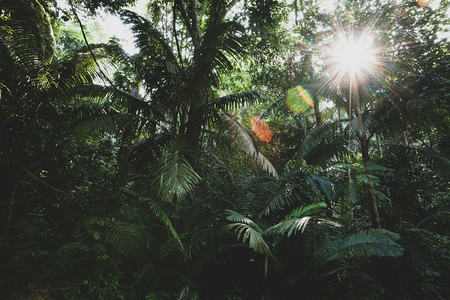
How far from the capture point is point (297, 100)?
24.0 ft

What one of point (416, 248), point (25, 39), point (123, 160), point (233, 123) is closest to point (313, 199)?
point (416, 248)

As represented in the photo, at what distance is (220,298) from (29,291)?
2.38 meters

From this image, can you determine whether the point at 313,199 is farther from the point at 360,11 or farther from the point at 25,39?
the point at 360,11

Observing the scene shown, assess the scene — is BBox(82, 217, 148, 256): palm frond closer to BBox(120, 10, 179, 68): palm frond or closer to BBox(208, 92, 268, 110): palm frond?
BBox(208, 92, 268, 110): palm frond

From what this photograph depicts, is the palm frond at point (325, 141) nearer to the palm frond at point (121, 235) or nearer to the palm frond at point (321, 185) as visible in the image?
the palm frond at point (321, 185)

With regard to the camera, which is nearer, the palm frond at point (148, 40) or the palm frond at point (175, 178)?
the palm frond at point (175, 178)

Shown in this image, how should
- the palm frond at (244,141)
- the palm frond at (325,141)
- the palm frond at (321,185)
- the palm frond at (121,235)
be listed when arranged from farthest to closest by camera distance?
the palm frond at (325,141) < the palm frond at (321,185) < the palm frond at (244,141) < the palm frond at (121,235)

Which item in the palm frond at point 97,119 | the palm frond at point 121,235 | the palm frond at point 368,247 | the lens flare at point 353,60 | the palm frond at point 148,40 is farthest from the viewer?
the lens flare at point 353,60

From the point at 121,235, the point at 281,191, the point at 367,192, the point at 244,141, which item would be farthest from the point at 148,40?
the point at 367,192

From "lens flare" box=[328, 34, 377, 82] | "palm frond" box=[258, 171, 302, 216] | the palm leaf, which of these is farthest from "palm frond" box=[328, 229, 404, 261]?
"lens flare" box=[328, 34, 377, 82]


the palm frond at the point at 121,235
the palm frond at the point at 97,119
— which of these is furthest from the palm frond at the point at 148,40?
the palm frond at the point at 121,235

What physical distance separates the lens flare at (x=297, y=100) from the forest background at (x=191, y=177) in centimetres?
21

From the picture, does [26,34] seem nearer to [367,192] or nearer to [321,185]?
[321,185]

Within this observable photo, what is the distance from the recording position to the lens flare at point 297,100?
21.5 ft
